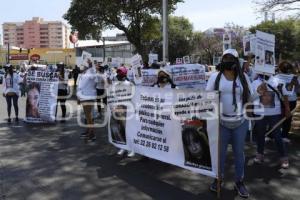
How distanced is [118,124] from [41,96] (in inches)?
230

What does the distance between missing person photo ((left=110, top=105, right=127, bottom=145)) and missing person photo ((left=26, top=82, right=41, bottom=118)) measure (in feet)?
17.9

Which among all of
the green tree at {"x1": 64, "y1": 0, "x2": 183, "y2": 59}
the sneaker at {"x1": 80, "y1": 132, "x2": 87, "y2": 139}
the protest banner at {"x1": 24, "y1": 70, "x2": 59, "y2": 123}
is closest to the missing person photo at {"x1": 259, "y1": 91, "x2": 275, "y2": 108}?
the sneaker at {"x1": 80, "y1": 132, "x2": 87, "y2": 139}

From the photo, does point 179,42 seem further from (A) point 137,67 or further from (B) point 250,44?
(B) point 250,44

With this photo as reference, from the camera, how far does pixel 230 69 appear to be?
21.2 feet

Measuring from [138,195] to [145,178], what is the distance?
93 centimetres

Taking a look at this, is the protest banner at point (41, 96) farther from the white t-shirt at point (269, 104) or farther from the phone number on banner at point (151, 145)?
the white t-shirt at point (269, 104)

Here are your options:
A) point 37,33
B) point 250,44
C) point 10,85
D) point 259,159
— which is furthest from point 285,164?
point 37,33

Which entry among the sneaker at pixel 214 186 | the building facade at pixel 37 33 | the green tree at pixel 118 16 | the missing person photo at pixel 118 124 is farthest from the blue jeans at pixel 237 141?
the building facade at pixel 37 33

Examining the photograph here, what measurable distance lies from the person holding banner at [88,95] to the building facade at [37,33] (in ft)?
495

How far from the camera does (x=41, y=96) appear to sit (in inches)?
562

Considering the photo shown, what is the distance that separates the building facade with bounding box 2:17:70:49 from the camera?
159625 mm

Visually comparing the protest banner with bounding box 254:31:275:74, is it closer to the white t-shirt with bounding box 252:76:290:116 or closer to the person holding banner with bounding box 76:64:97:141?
the white t-shirt with bounding box 252:76:290:116

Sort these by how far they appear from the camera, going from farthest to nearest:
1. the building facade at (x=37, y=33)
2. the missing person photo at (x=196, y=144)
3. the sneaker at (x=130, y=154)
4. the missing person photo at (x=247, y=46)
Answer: the building facade at (x=37, y=33)
the missing person photo at (x=247, y=46)
the sneaker at (x=130, y=154)
the missing person photo at (x=196, y=144)

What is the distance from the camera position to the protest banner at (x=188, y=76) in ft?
43.7
